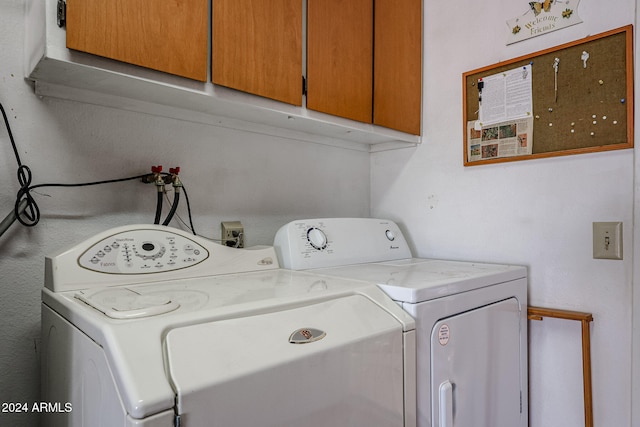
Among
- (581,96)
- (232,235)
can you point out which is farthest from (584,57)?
(232,235)

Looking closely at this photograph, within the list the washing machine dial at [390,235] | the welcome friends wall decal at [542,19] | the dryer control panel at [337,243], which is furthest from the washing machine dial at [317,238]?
the welcome friends wall decal at [542,19]

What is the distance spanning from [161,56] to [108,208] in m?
0.53

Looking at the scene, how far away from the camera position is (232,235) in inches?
57.9

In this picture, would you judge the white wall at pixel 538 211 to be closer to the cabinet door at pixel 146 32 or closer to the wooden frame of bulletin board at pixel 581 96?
the wooden frame of bulletin board at pixel 581 96

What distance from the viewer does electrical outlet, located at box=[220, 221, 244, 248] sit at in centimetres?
146

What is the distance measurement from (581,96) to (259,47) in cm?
113

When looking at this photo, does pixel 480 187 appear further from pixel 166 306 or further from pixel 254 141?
pixel 166 306

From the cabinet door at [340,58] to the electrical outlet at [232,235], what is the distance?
54 cm

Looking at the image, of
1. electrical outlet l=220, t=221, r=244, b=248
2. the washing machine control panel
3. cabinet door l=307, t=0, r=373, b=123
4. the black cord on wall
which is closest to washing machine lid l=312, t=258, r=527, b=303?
electrical outlet l=220, t=221, r=244, b=248

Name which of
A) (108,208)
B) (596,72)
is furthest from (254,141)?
(596,72)

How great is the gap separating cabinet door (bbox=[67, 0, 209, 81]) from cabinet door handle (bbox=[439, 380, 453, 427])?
3.56 feet

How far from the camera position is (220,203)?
1.50 m

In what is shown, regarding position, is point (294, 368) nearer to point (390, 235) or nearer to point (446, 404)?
point (446, 404)

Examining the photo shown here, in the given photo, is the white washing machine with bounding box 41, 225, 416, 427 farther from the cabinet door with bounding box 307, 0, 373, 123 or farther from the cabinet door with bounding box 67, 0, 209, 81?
the cabinet door with bounding box 307, 0, 373, 123
